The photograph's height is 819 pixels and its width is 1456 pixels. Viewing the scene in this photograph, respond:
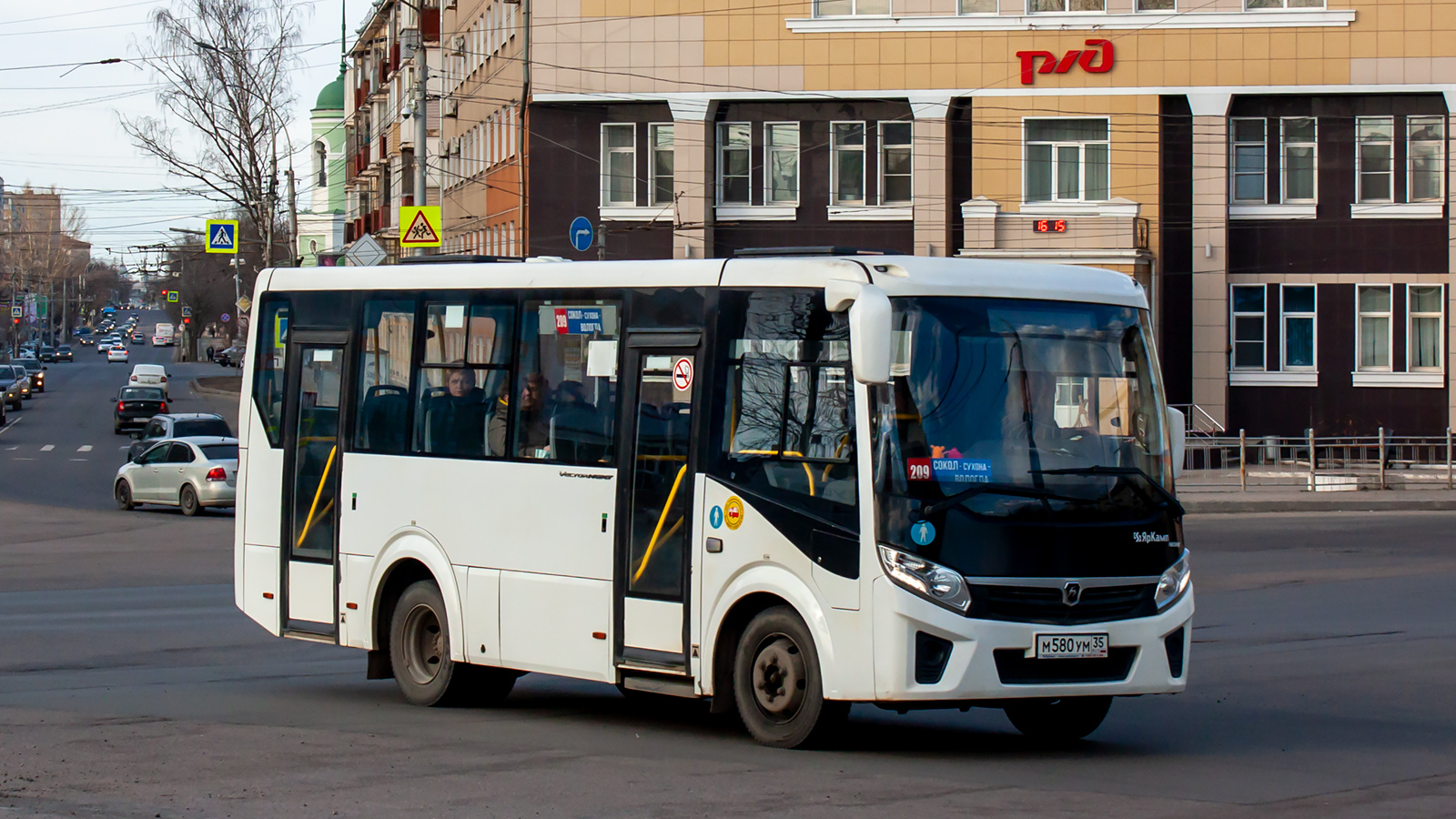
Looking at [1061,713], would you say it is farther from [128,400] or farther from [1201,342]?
[128,400]

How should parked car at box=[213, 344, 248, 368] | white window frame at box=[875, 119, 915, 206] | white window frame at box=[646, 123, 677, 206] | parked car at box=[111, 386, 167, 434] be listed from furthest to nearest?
parked car at box=[213, 344, 248, 368], parked car at box=[111, 386, 167, 434], white window frame at box=[646, 123, 677, 206], white window frame at box=[875, 119, 915, 206]

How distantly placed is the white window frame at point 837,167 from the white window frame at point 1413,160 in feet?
40.0

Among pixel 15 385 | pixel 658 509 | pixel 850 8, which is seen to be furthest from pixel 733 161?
pixel 15 385

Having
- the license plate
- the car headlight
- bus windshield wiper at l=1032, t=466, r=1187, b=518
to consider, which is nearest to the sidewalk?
the car headlight

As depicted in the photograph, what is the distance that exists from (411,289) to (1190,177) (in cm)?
3140

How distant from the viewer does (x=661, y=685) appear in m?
9.56

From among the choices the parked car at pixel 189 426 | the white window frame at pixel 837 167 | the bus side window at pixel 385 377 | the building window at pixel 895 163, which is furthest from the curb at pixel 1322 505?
the bus side window at pixel 385 377

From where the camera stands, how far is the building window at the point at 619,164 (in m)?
42.8

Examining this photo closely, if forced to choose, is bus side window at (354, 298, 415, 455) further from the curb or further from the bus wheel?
the curb

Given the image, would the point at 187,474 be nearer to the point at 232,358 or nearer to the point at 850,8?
the point at 850,8

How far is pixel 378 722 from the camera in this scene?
10219 millimetres

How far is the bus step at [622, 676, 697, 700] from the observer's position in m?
9.41

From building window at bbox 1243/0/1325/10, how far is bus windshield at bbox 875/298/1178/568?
33.1 m

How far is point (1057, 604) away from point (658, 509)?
2.24 meters
